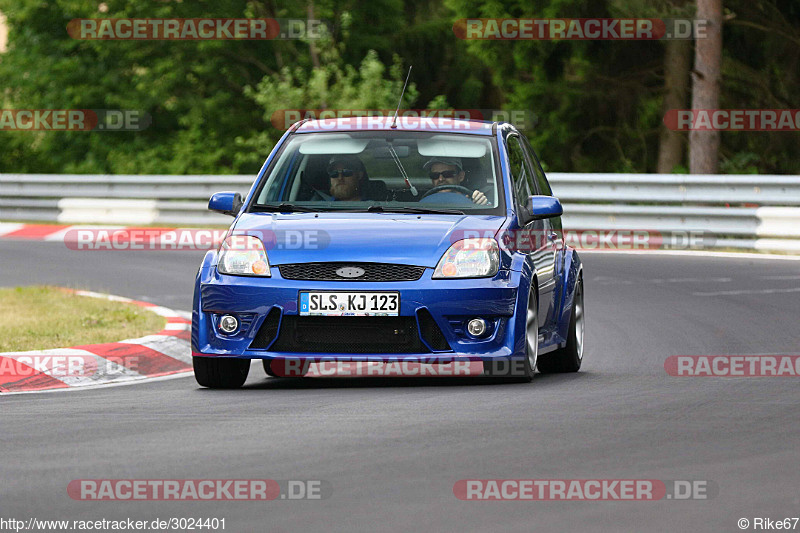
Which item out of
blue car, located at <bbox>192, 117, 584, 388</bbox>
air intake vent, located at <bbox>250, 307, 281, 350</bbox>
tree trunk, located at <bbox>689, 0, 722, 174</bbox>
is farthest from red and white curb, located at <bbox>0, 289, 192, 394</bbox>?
tree trunk, located at <bbox>689, 0, 722, 174</bbox>

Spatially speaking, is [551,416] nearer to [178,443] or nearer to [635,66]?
[178,443]

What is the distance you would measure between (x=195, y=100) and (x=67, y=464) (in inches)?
1364

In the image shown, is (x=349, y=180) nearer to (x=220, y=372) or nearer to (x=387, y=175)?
(x=387, y=175)

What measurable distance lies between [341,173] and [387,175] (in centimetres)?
29

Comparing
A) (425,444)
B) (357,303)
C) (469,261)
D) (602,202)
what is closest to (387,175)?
(469,261)

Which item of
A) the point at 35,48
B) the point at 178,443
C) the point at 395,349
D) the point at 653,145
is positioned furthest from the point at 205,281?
the point at 35,48

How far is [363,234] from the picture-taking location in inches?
372

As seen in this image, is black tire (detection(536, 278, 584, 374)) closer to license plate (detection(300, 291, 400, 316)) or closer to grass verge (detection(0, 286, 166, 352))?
license plate (detection(300, 291, 400, 316))

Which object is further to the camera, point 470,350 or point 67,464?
point 470,350

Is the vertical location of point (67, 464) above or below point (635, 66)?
below

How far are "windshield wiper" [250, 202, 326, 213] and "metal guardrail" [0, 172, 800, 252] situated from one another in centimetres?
1272

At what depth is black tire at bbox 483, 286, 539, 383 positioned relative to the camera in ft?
31.3

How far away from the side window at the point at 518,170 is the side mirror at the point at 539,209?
0.10 meters

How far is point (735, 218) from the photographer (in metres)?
22.7
